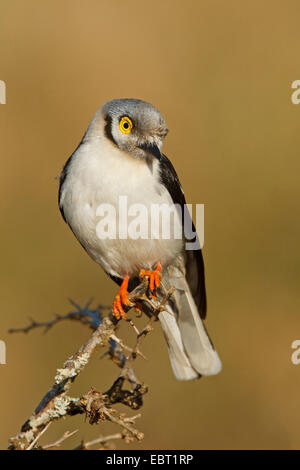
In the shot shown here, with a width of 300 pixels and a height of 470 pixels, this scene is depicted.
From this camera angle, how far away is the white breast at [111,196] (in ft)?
12.6

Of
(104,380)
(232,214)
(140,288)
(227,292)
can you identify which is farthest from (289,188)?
(140,288)

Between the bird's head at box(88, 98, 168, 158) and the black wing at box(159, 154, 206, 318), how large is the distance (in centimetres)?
14

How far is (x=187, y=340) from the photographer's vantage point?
187 inches

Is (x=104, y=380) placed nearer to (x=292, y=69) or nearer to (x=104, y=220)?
(x=104, y=220)

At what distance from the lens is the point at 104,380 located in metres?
5.31

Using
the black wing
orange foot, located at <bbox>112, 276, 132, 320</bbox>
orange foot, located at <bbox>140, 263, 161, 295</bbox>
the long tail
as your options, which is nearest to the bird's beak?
the black wing

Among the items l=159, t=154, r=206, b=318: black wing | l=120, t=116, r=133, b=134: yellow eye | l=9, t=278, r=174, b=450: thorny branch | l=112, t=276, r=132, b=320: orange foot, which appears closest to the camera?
l=9, t=278, r=174, b=450: thorny branch

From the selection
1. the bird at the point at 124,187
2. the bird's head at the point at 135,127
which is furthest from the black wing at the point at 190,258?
the bird's head at the point at 135,127

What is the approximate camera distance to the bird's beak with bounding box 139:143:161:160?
3914 millimetres

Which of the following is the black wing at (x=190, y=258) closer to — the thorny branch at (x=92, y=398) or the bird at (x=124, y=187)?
the bird at (x=124, y=187)

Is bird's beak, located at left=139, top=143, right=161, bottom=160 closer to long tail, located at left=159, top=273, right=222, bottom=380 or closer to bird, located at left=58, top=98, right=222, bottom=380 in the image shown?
bird, located at left=58, top=98, right=222, bottom=380

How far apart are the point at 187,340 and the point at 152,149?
159cm

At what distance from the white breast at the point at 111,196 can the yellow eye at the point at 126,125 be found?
0.42 ft

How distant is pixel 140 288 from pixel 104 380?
89.7 inches
